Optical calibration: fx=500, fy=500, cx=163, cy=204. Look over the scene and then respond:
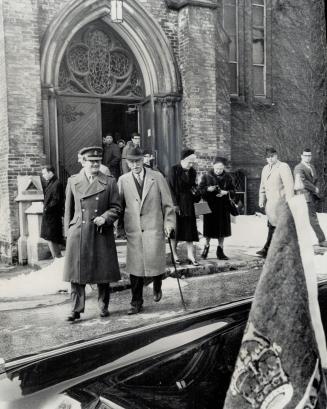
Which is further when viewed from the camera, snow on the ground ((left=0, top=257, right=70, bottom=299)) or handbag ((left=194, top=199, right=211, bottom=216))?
handbag ((left=194, top=199, right=211, bottom=216))

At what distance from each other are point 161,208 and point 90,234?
98cm

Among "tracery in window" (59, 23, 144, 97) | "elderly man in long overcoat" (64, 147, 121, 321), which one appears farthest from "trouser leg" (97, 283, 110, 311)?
"tracery in window" (59, 23, 144, 97)

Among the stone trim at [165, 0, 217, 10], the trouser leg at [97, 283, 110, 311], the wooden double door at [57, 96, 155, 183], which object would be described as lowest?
the trouser leg at [97, 283, 110, 311]

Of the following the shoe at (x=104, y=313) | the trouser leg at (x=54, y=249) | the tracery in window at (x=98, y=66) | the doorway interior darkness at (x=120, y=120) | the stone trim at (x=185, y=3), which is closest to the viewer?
the shoe at (x=104, y=313)

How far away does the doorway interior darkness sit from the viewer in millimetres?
13249

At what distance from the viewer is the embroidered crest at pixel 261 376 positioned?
1.03 meters

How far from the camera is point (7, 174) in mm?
10195

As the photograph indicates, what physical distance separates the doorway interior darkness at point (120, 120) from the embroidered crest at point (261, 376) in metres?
12.2

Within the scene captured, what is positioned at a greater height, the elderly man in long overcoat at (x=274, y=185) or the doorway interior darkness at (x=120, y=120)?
the doorway interior darkness at (x=120, y=120)

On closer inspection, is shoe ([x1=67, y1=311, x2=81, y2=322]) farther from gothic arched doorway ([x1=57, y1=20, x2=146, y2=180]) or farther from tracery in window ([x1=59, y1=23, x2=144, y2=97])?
tracery in window ([x1=59, y1=23, x2=144, y2=97])

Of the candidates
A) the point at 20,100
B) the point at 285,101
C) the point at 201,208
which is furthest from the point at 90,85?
the point at 285,101

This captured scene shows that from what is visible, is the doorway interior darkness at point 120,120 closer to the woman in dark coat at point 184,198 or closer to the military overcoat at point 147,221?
the woman in dark coat at point 184,198

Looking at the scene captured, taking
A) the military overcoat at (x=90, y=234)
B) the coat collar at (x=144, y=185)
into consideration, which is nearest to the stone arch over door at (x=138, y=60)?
the coat collar at (x=144, y=185)

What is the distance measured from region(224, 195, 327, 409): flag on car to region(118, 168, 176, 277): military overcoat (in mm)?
4939
